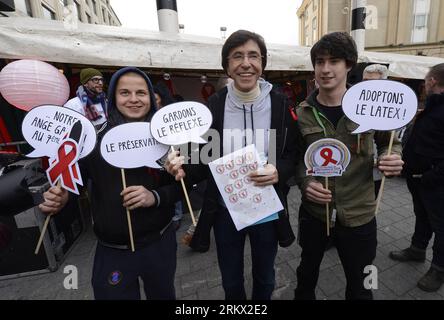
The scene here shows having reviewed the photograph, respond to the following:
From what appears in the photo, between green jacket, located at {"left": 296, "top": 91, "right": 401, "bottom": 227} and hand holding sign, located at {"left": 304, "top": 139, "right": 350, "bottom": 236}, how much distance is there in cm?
11

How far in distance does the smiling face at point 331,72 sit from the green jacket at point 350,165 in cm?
13

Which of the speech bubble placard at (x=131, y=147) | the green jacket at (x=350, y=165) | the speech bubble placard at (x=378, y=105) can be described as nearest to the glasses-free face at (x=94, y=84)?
the speech bubble placard at (x=131, y=147)

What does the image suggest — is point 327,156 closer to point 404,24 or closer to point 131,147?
point 131,147

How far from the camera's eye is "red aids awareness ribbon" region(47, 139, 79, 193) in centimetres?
121

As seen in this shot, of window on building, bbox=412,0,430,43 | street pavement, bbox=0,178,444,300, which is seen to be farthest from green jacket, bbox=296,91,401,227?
window on building, bbox=412,0,430,43

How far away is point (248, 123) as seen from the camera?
1406 millimetres

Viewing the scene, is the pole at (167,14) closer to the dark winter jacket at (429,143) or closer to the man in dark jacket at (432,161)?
the man in dark jacket at (432,161)

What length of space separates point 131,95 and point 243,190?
830mm

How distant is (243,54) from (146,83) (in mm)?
576

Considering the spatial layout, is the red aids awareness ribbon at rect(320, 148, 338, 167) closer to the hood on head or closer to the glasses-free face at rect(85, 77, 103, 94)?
the hood on head

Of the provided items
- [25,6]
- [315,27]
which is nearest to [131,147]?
[25,6]

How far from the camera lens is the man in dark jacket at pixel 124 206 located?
1.29 metres

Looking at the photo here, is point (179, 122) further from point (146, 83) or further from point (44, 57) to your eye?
point (44, 57)
